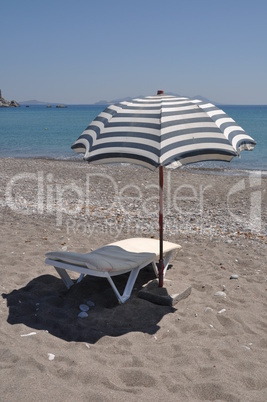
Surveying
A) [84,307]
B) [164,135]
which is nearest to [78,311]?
[84,307]

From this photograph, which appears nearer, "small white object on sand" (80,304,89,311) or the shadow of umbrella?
the shadow of umbrella

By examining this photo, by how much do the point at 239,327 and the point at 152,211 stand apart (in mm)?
5755

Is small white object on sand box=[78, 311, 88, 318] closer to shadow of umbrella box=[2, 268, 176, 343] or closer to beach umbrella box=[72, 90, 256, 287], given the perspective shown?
shadow of umbrella box=[2, 268, 176, 343]

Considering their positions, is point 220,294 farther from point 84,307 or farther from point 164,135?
point 164,135

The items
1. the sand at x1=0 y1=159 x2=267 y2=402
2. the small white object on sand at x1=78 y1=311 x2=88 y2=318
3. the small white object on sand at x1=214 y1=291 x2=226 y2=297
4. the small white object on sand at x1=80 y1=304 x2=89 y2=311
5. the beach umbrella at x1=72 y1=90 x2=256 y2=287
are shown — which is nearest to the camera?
the sand at x1=0 y1=159 x2=267 y2=402

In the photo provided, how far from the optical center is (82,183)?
14156mm

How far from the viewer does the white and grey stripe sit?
4391 mm

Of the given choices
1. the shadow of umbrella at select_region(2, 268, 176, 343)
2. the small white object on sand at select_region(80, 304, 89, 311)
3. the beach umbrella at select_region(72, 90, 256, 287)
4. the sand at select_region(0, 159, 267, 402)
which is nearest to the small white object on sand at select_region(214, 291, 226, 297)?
the sand at select_region(0, 159, 267, 402)

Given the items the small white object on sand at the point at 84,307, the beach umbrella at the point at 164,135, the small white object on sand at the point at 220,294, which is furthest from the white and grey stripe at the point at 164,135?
the small white object on sand at the point at 220,294

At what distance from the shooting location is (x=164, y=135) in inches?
175

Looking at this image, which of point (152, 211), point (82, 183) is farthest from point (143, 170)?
point (152, 211)

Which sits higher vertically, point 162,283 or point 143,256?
point 143,256

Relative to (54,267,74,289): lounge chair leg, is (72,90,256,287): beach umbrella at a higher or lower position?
higher

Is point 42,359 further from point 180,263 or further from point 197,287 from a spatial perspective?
point 180,263
